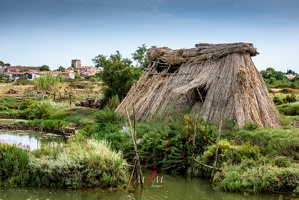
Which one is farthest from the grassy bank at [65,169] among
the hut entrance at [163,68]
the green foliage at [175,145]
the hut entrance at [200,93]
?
the hut entrance at [163,68]

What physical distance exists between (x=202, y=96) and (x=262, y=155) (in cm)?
620

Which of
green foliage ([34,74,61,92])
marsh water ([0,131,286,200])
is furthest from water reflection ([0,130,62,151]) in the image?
green foliage ([34,74,61,92])

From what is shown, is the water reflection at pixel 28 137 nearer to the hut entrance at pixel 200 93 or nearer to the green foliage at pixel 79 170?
the hut entrance at pixel 200 93

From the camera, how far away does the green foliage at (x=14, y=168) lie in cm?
1201

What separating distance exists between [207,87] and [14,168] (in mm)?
9284

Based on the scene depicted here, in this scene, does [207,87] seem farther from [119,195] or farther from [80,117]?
[80,117]

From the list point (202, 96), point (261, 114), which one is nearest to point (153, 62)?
point (202, 96)

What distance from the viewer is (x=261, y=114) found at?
17.4 m

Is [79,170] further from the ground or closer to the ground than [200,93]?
closer to the ground

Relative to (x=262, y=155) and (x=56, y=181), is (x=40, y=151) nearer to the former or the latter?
(x=56, y=181)

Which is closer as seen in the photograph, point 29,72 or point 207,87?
point 207,87

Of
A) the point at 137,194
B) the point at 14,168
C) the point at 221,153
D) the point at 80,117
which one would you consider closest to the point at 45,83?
the point at 80,117

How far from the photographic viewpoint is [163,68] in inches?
925

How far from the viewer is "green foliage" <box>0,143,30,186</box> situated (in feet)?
39.4
